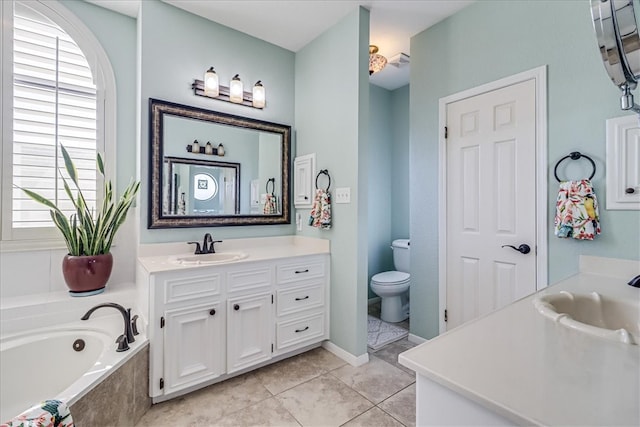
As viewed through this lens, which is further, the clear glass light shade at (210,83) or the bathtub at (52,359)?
the clear glass light shade at (210,83)

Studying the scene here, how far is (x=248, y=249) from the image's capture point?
257 centimetres

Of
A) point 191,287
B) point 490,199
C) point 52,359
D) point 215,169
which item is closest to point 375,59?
point 490,199

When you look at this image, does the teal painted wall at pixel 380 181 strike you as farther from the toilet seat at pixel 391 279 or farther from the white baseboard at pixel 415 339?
the white baseboard at pixel 415 339

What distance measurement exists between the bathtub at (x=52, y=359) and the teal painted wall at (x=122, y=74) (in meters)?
1.04

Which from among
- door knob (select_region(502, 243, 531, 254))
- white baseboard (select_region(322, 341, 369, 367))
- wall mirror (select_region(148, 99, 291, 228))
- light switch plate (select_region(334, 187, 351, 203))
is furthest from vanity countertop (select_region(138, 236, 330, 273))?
door knob (select_region(502, 243, 531, 254))

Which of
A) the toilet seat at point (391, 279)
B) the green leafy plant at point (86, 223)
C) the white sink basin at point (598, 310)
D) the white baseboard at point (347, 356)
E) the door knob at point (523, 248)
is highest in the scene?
the green leafy plant at point (86, 223)

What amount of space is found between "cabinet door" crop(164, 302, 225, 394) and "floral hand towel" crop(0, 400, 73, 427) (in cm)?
95

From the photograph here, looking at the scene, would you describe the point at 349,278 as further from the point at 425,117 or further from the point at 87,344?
the point at 87,344

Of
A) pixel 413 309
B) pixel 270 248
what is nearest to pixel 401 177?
pixel 413 309

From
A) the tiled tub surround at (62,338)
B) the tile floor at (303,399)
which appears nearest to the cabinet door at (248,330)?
the tile floor at (303,399)

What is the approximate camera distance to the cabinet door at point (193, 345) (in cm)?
175

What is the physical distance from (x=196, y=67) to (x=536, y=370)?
8.87 feet

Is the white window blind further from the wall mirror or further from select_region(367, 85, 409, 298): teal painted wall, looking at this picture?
select_region(367, 85, 409, 298): teal painted wall

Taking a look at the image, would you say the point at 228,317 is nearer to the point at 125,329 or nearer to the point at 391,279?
the point at 125,329
